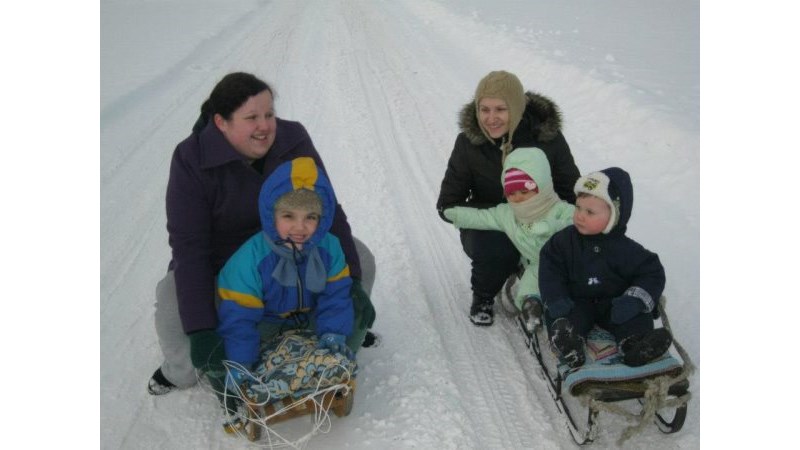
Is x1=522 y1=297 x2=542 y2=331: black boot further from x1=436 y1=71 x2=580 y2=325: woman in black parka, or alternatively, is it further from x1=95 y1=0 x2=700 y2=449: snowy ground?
x1=436 y1=71 x2=580 y2=325: woman in black parka

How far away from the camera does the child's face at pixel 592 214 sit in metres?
2.83

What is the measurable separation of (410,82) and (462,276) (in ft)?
14.6

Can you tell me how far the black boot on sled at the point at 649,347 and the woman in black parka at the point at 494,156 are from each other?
104 centimetres

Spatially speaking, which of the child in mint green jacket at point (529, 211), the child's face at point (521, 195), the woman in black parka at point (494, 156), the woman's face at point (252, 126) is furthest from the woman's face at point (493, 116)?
the woman's face at point (252, 126)

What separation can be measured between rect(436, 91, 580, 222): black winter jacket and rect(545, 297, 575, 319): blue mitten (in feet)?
2.77

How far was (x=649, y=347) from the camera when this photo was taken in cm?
267

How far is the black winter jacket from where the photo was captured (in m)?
3.53

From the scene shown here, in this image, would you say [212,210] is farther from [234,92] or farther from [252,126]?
[234,92]

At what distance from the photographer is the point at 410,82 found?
8.02 meters

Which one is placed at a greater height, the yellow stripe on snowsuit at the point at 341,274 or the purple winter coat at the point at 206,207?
the purple winter coat at the point at 206,207

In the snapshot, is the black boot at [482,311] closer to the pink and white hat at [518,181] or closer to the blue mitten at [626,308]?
the pink and white hat at [518,181]

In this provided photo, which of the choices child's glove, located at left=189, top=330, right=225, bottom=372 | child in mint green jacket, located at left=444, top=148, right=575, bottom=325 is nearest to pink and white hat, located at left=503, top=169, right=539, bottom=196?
child in mint green jacket, located at left=444, top=148, right=575, bottom=325

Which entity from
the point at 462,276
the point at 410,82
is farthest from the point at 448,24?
the point at 462,276

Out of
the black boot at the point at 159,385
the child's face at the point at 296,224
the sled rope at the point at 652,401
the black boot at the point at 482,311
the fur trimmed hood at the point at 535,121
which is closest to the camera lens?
the sled rope at the point at 652,401
